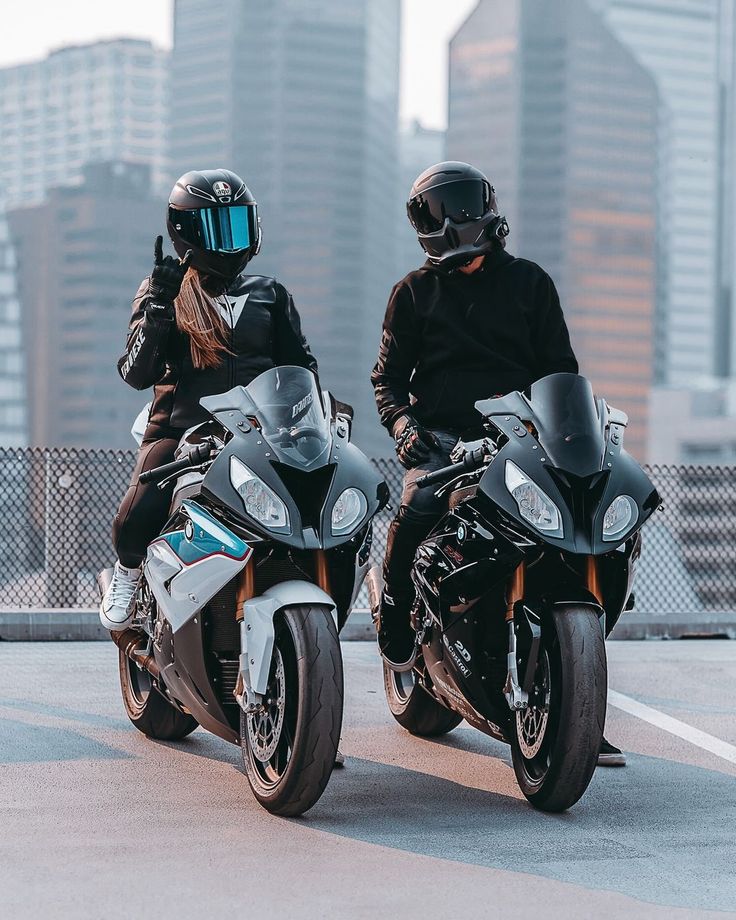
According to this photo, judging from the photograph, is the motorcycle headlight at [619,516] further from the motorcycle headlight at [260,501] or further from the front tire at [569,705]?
the motorcycle headlight at [260,501]

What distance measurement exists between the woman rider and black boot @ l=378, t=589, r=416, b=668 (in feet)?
2.90

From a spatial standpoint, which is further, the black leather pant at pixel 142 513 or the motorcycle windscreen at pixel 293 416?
the black leather pant at pixel 142 513

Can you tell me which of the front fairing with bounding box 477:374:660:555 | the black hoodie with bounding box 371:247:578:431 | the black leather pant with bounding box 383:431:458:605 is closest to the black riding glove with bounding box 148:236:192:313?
the black hoodie with bounding box 371:247:578:431

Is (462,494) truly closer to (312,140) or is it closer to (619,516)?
(619,516)

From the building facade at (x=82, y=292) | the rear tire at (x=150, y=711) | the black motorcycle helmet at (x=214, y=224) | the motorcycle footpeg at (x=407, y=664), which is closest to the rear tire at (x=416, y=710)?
the motorcycle footpeg at (x=407, y=664)

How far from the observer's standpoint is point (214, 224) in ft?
17.0

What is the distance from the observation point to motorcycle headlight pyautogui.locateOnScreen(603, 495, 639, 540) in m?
4.44

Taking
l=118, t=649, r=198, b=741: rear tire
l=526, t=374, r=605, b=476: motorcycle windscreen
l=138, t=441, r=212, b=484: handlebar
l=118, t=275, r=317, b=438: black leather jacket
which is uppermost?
l=118, t=275, r=317, b=438: black leather jacket

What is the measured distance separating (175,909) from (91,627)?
5.75 metres

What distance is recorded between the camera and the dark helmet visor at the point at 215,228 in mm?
5176

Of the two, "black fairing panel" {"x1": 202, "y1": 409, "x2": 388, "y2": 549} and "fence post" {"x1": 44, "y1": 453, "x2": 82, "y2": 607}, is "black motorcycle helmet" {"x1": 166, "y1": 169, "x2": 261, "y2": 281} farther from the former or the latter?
"fence post" {"x1": 44, "y1": 453, "x2": 82, "y2": 607}

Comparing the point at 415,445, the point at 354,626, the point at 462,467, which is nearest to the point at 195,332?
the point at 415,445

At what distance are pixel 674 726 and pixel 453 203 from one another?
99.4 inches

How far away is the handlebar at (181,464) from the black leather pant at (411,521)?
0.79 m
